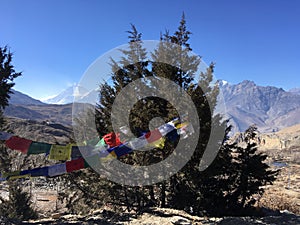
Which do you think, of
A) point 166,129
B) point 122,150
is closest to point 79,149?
point 122,150

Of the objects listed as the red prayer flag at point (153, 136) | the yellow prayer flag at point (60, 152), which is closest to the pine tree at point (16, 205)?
the yellow prayer flag at point (60, 152)

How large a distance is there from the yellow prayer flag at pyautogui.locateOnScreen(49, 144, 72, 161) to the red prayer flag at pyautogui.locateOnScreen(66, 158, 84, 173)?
41 centimetres

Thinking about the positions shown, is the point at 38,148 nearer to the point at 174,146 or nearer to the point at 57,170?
the point at 57,170

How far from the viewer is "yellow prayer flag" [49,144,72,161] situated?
10.5 meters

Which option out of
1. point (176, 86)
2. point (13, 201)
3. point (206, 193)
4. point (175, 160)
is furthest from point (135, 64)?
point (13, 201)

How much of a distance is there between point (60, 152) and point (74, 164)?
0.78m

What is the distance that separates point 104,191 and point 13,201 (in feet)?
36.5

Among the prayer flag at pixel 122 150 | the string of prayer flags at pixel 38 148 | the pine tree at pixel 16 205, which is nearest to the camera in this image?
the string of prayer flags at pixel 38 148

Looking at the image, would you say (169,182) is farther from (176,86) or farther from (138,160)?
(176,86)

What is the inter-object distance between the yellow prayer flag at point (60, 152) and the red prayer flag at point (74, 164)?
0.41 metres

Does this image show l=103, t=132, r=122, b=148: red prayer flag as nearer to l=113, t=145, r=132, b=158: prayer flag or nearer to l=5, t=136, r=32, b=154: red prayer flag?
l=113, t=145, r=132, b=158: prayer flag

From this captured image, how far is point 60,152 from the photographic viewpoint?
1065cm

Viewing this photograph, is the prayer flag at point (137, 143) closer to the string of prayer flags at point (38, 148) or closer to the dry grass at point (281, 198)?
the string of prayer flags at point (38, 148)

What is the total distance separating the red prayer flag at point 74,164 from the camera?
10289mm
